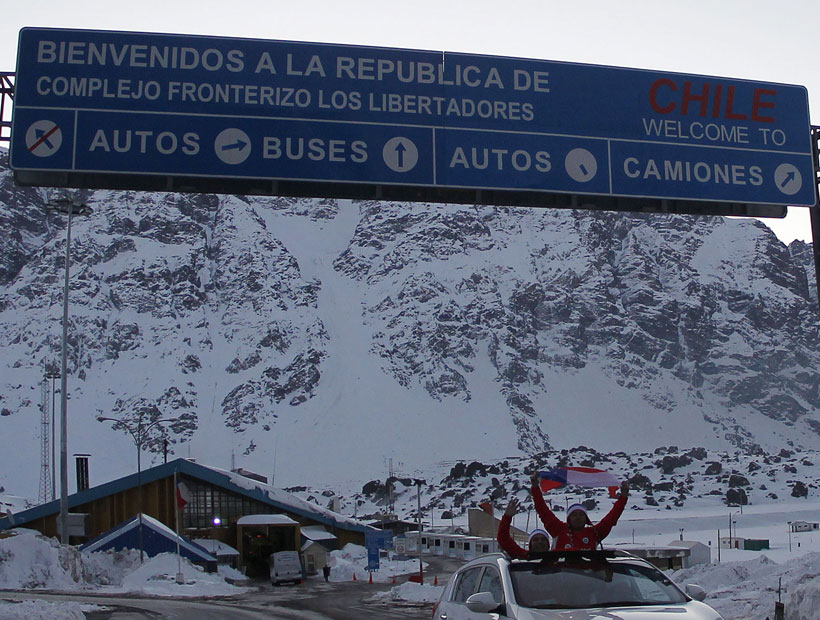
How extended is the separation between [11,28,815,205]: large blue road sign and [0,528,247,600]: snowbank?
92.2 feet

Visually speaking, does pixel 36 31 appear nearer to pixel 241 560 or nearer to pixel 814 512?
pixel 241 560

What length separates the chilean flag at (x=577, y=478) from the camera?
11.5 meters

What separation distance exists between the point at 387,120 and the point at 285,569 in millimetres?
36248

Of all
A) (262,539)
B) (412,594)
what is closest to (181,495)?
(262,539)

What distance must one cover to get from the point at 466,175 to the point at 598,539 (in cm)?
645

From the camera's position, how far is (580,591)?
6.88m

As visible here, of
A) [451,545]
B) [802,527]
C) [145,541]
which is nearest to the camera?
[145,541]

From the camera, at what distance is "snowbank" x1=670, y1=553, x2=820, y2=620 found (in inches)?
507

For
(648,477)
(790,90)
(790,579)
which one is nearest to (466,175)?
(790,90)

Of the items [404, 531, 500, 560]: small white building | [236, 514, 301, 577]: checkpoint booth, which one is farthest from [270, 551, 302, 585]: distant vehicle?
[404, 531, 500, 560]: small white building

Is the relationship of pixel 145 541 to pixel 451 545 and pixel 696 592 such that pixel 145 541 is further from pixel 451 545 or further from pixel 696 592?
pixel 696 592

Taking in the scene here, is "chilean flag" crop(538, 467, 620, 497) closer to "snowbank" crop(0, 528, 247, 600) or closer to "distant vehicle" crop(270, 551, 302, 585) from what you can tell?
"snowbank" crop(0, 528, 247, 600)

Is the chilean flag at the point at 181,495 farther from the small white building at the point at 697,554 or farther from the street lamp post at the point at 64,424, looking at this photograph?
the small white building at the point at 697,554

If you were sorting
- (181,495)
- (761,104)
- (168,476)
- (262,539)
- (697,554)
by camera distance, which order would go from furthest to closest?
(697,554) → (262,539) → (168,476) → (181,495) → (761,104)
